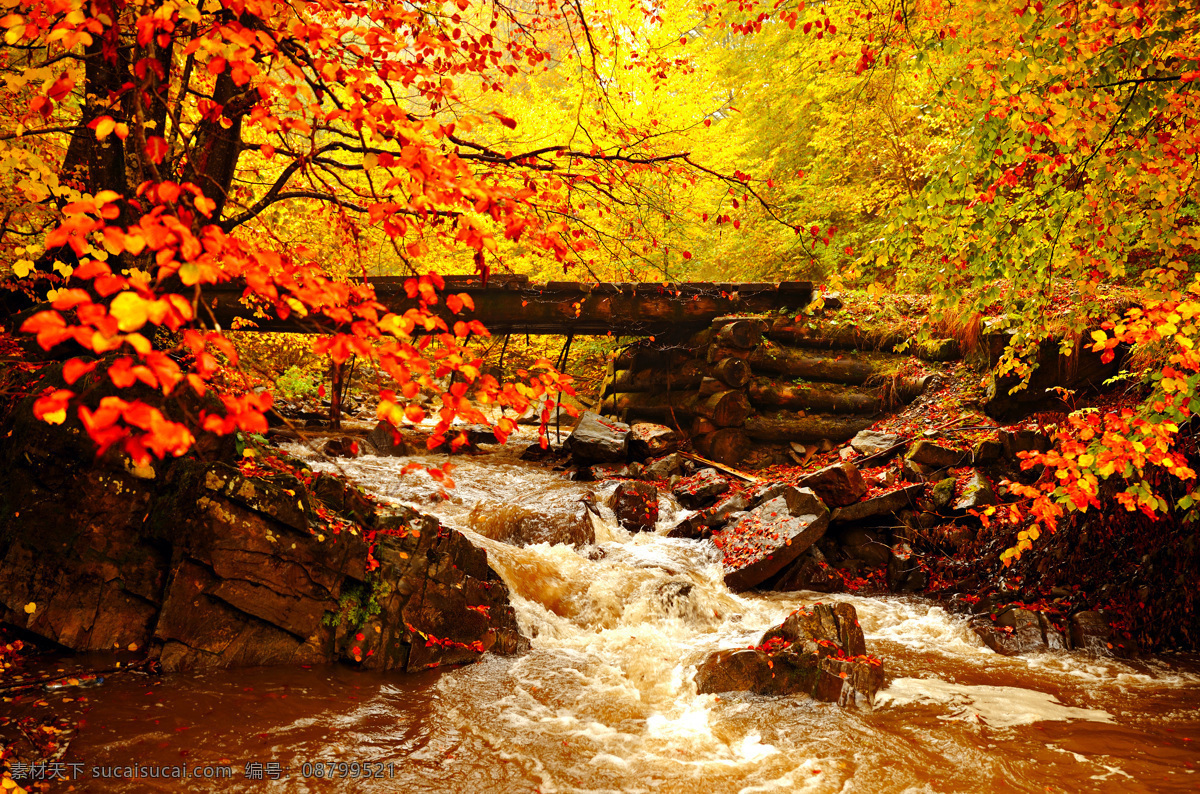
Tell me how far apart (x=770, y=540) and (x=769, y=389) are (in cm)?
441

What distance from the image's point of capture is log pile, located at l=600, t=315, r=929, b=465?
37.9 ft

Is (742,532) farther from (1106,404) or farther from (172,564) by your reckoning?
(172,564)

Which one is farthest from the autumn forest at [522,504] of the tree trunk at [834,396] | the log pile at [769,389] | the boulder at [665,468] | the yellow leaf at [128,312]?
the log pile at [769,389]

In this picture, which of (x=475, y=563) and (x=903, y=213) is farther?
(x=475, y=563)

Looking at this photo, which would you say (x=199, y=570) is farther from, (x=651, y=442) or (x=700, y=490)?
(x=651, y=442)

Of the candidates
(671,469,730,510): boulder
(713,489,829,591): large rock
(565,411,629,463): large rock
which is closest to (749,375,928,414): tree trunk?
(671,469,730,510): boulder

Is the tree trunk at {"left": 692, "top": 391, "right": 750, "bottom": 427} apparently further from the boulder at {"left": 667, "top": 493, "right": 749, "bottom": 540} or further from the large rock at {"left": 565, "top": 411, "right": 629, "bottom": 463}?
the boulder at {"left": 667, "top": 493, "right": 749, "bottom": 540}

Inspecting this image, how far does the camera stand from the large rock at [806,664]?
5516 mm

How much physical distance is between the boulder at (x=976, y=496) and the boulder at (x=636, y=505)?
4102mm

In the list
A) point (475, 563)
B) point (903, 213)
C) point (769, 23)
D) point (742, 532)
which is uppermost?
point (769, 23)

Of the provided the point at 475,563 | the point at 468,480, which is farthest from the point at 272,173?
the point at 475,563

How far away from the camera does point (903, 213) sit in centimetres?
562

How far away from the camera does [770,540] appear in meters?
8.25

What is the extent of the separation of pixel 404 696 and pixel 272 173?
9286 mm
